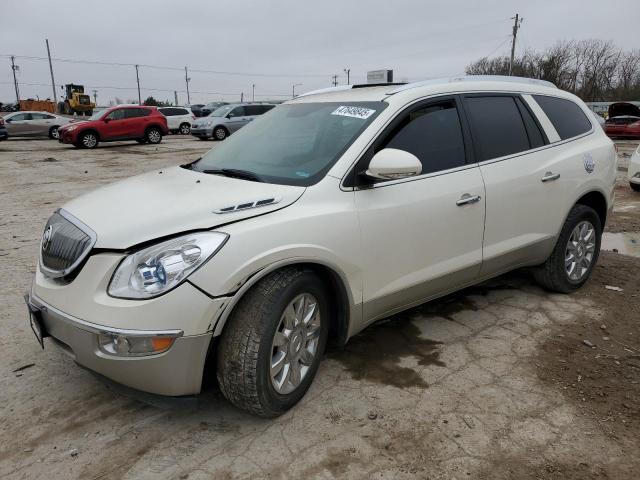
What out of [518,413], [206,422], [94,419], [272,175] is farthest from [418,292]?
[94,419]

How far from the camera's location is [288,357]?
265cm

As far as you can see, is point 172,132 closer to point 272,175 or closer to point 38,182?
point 38,182

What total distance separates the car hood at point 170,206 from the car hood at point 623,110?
82.1 ft

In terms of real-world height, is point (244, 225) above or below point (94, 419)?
above

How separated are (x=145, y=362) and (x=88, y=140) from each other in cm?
1976

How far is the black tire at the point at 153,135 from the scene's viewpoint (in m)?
21.3

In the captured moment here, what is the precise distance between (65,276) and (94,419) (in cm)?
79

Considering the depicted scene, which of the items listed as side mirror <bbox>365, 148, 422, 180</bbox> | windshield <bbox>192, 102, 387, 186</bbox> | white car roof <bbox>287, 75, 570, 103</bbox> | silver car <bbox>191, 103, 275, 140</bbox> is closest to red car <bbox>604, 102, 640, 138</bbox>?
silver car <bbox>191, 103, 275, 140</bbox>

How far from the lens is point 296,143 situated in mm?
3289

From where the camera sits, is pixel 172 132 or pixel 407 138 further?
pixel 172 132

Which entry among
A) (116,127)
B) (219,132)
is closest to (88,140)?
(116,127)

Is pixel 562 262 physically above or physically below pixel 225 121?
below

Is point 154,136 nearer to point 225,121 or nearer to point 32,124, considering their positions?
point 225,121

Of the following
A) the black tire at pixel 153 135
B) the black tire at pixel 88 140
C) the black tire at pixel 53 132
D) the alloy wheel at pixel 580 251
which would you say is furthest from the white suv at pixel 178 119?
the alloy wheel at pixel 580 251
